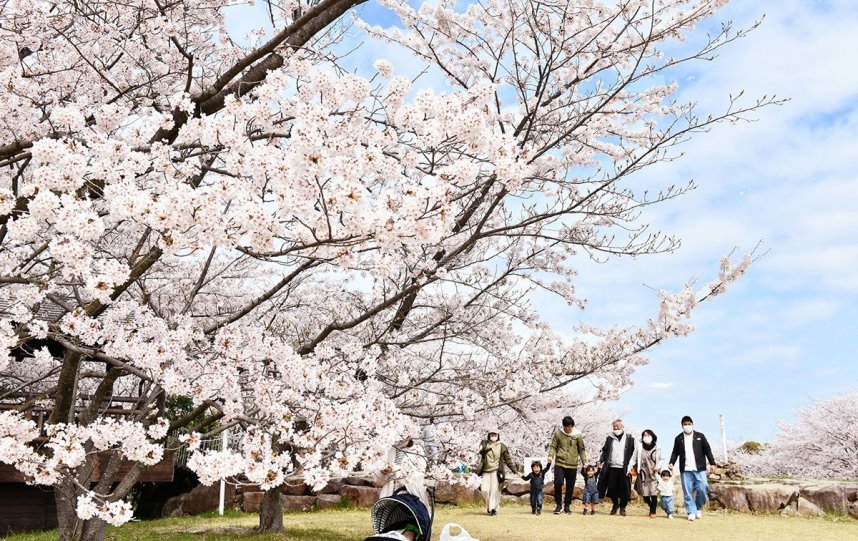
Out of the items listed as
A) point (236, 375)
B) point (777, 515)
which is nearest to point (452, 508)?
point (777, 515)

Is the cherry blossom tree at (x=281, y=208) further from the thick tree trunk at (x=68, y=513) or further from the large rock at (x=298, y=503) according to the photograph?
the large rock at (x=298, y=503)

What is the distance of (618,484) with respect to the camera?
12.9 metres

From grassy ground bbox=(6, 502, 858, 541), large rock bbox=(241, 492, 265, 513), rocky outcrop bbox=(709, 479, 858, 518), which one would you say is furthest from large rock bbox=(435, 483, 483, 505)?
rocky outcrop bbox=(709, 479, 858, 518)

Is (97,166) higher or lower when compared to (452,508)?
higher

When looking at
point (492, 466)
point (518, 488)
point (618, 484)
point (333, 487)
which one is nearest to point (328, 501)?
point (333, 487)

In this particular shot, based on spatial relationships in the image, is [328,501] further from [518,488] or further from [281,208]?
[281,208]

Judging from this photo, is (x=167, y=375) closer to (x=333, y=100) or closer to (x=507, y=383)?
(x=333, y=100)

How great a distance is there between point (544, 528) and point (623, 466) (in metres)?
2.48

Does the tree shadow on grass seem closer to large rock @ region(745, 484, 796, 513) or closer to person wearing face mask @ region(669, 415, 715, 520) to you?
person wearing face mask @ region(669, 415, 715, 520)

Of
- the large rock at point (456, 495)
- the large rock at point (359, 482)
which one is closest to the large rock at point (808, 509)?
the large rock at point (456, 495)

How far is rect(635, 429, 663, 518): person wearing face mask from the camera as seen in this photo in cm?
1251

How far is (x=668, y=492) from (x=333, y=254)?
1059 centimetres

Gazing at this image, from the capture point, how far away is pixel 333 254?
448 centimetres

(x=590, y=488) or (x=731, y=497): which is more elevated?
(x=590, y=488)
